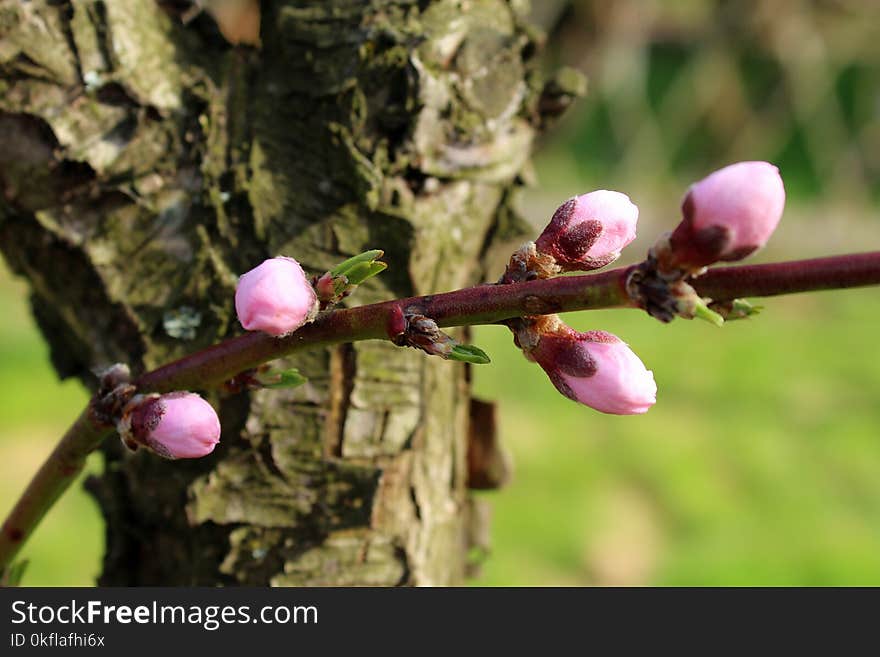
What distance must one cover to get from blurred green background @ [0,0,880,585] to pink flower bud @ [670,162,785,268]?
83 cm

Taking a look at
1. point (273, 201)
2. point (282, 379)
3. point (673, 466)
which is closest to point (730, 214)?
point (282, 379)

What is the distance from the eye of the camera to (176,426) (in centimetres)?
71

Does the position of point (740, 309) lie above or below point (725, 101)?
below

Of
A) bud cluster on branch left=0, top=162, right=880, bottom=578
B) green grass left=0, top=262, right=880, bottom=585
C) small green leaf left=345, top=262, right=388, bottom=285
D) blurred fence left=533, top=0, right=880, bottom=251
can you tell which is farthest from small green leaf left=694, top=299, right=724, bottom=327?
blurred fence left=533, top=0, right=880, bottom=251

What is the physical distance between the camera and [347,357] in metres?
1.00

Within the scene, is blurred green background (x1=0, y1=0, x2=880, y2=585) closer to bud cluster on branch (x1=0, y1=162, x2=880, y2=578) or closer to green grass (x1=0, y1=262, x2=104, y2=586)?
green grass (x1=0, y1=262, x2=104, y2=586)

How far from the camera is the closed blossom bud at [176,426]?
71cm

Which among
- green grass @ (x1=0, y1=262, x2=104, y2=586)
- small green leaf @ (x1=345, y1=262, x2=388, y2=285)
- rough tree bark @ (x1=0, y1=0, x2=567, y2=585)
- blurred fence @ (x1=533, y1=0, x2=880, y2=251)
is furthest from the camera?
blurred fence @ (x1=533, y1=0, x2=880, y2=251)

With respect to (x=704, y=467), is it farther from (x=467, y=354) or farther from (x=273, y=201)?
(x=467, y=354)

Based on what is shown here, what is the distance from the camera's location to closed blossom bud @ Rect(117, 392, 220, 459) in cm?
71

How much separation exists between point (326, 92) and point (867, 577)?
79.1 inches

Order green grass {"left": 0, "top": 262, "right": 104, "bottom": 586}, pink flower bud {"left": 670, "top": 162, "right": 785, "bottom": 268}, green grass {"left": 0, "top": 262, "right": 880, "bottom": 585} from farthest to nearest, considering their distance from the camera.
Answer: green grass {"left": 0, "top": 262, "right": 880, "bottom": 585} → green grass {"left": 0, "top": 262, "right": 104, "bottom": 586} → pink flower bud {"left": 670, "top": 162, "right": 785, "bottom": 268}

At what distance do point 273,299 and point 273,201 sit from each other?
37 centimetres

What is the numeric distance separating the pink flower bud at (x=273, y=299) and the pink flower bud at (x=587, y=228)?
0.18m
